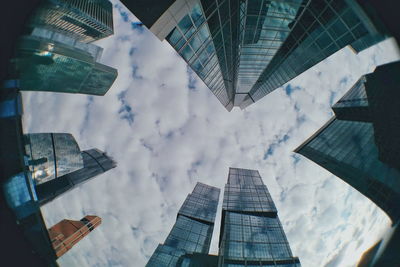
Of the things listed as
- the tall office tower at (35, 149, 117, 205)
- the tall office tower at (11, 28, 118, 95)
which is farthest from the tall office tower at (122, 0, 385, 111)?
the tall office tower at (35, 149, 117, 205)

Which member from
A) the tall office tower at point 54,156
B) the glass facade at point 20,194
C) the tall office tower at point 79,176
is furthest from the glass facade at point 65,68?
the tall office tower at point 79,176

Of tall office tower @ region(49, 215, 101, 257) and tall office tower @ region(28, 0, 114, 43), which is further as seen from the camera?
tall office tower @ region(49, 215, 101, 257)

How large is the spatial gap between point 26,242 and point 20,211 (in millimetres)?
754

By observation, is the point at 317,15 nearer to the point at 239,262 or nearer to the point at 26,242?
the point at 26,242

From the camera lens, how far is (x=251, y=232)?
79.2 m

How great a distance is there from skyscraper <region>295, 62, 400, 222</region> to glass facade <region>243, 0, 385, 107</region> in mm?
2576

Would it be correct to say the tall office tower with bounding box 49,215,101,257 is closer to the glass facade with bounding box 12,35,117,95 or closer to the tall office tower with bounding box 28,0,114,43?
the glass facade with bounding box 12,35,117,95

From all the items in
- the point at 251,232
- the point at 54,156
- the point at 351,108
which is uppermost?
the point at 54,156

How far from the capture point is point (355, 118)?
2076 inches

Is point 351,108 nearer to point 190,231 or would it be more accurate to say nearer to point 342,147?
point 342,147

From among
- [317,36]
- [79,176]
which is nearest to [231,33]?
[317,36]

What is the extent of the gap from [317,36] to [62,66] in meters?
81.2

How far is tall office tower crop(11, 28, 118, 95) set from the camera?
4643 mm

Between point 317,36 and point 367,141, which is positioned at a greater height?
point 317,36
